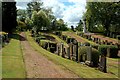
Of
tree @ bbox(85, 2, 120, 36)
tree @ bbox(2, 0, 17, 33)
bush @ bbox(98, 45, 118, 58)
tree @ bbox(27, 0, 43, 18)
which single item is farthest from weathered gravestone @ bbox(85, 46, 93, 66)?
tree @ bbox(27, 0, 43, 18)

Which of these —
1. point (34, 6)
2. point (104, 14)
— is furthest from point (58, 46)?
point (34, 6)

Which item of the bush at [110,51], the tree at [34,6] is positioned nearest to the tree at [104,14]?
the tree at [34,6]

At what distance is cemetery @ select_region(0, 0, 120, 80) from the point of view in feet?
63.1

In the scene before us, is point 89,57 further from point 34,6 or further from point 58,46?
point 34,6

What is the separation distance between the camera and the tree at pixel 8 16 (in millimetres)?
63100

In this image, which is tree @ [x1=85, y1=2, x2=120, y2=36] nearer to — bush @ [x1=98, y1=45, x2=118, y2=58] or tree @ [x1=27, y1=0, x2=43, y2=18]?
tree @ [x1=27, y1=0, x2=43, y2=18]

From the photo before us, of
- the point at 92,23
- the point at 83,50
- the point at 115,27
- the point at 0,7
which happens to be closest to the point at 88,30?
the point at 92,23

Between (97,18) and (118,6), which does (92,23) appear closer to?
(97,18)

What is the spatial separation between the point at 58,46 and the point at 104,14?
47103 millimetres

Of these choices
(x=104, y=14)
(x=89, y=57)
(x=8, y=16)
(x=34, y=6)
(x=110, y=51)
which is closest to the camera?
(x=89, y=57)

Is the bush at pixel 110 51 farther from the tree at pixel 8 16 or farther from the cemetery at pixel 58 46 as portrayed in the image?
the tree at pixel 8 16

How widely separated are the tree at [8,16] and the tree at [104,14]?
25.2 meters

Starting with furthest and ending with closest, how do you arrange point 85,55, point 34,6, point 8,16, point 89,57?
point 34,6 < point 8,16 < point 85,55 < point 89,57

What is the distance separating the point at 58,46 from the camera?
34.5 m
